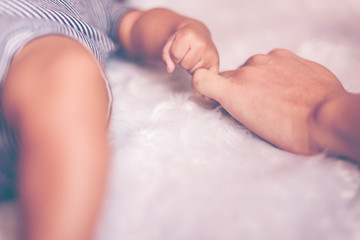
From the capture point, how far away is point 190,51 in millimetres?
504

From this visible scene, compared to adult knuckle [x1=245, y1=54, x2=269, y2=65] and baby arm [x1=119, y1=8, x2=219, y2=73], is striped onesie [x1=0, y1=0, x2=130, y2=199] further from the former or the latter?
adult knuckle [x1=245, y1=54, x2=269, y2=65]

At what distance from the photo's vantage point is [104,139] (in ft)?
1.10

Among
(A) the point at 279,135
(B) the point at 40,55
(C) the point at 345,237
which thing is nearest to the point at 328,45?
(A) the point at 279,135

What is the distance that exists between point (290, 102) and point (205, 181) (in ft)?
0.51

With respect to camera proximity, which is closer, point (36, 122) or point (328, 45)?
point (36, 122)

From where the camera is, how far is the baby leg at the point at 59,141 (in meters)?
0.30

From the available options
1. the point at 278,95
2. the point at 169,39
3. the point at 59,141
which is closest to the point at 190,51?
the point at 169,39

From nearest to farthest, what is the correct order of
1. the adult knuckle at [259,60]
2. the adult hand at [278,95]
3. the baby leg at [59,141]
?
the baby leg at [59,141]
the adult hand at [278,95]
the adult knuckle at [259,60]

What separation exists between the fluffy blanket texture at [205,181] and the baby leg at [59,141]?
0.05 meters

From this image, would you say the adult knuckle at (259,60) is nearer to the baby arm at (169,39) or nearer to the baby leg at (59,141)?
the baby arm at (169,39)

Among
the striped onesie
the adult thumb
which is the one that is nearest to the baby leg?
the striped onesie

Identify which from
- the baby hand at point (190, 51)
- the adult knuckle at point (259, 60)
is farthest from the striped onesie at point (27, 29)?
the adult knuckle at point (259, 60)

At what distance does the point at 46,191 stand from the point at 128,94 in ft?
0.92

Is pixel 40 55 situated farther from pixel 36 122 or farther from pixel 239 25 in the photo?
pixel 239 25
